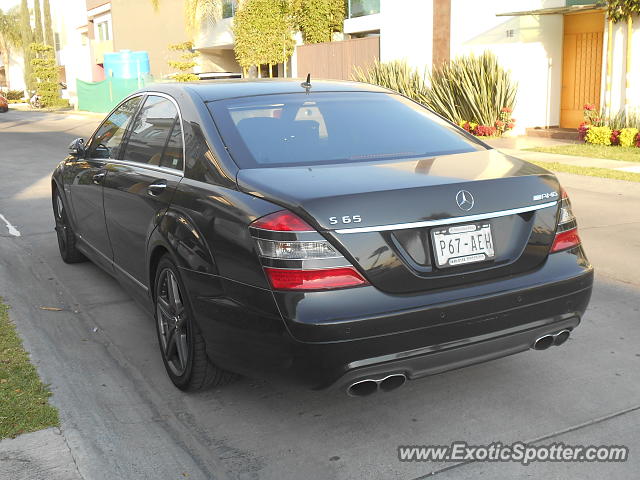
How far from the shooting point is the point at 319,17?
93.8 feet

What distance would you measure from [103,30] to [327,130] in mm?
55191

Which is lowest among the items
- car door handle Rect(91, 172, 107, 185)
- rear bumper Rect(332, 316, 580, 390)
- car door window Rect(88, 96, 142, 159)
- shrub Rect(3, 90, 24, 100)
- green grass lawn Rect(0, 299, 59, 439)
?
green grass lawn Rect(0, 299, 59, 439)

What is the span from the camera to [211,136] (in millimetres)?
3982

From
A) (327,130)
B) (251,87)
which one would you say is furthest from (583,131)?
(327,130)

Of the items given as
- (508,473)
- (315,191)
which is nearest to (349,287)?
(315,191)

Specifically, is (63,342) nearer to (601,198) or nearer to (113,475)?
(113,475)

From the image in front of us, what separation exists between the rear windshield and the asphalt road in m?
1.20

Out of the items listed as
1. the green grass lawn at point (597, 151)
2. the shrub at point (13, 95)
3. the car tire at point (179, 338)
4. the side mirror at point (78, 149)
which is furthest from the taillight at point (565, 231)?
the shrub at point (13, 95)

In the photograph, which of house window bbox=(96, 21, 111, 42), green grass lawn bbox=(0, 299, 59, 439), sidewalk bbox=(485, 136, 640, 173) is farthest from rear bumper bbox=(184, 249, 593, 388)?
house window bbox=(96, 21, 111, 42)

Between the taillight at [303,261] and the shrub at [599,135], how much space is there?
49.2 ft

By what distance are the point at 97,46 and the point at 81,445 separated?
52.8 m

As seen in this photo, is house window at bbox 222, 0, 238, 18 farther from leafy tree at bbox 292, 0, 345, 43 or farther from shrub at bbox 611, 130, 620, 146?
shrub at bbox 611, 130, 620, 146

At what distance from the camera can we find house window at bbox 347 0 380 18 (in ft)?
81.7

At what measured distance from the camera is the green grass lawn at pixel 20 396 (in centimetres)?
378
